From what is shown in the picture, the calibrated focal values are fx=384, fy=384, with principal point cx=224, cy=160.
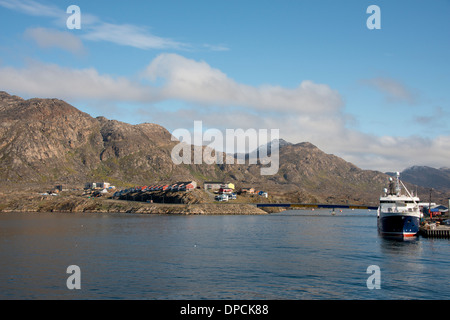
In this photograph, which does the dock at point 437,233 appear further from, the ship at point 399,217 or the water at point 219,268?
the water at point 219,268

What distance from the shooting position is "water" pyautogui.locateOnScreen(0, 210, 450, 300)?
45.9 meters

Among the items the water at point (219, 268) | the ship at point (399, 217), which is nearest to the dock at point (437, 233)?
the ship at point (399, 217)

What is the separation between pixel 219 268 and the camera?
5872 centimetres

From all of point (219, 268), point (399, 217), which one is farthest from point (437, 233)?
point (219, 268)

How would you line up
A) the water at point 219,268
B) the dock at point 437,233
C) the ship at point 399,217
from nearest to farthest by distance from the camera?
1. the water at point 219,268
2. the ship at point 399,217
3. the dock at point 437,233

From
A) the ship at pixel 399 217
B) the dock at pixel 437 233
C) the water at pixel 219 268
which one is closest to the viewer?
the water at pixel 219 268

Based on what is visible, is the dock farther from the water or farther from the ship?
the water

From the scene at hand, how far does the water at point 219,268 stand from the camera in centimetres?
4591

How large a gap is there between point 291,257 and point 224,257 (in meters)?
12.4

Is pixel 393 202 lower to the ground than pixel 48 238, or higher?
higher

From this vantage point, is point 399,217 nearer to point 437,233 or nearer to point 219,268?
point 437,233
